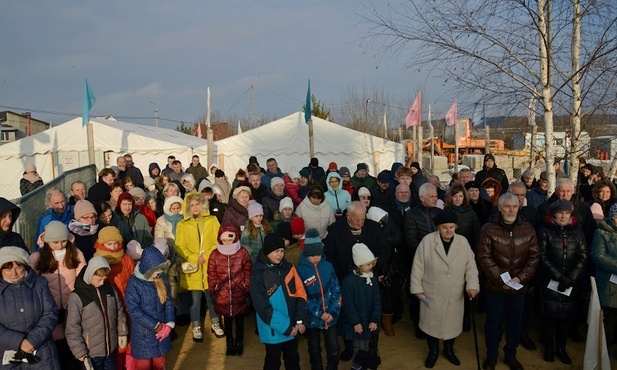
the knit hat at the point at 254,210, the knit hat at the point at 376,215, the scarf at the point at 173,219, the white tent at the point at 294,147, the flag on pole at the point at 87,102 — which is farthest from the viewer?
the white tent at the point at 294,147

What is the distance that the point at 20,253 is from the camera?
148 inches

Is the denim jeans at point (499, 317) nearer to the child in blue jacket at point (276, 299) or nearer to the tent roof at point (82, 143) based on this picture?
the child in blue jacket at point (276, 299)

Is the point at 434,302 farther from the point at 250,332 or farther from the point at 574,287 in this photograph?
the point at 250,332

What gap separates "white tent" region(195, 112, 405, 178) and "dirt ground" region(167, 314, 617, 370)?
1270 cm

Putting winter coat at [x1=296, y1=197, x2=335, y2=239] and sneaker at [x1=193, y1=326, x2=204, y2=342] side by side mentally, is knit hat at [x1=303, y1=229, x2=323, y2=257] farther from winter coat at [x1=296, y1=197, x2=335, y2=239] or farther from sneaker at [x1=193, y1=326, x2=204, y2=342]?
sneaker at [x1=193, y1=326, x2=204, y2=342]

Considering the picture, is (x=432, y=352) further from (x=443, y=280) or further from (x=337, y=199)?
(x=337, y=199)

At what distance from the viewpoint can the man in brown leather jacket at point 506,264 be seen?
4.72 meters

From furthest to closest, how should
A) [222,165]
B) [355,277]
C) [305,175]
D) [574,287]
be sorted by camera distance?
[222,165] → [305,175] → [574,287] → [355,277]

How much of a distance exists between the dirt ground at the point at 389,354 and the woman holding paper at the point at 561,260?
249mm

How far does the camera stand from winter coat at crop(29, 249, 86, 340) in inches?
169

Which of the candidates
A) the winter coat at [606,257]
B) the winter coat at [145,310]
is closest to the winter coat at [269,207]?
the winter coat at [145,310]

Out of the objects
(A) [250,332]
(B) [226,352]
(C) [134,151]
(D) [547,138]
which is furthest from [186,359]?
(C) [134,151]

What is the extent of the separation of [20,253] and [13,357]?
0.79m

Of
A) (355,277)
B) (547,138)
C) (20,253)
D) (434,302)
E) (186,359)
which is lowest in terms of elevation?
(186,359)
